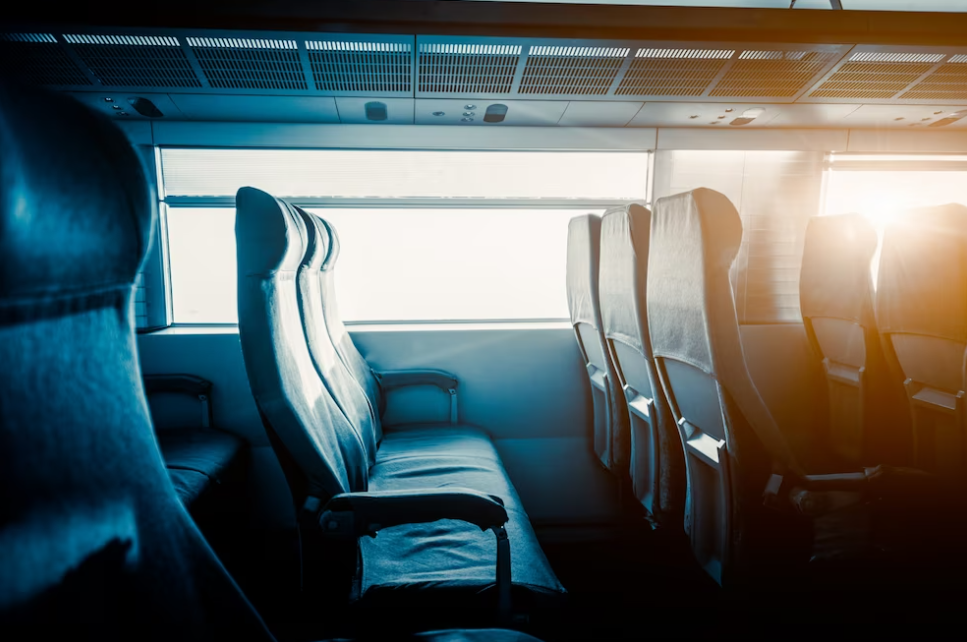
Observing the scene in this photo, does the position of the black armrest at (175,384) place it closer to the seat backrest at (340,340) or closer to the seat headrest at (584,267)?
the seat backrest at (340,340)

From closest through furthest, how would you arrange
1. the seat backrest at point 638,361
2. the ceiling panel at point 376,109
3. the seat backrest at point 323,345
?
the seat backrest at point 323,345, the seat backrest at point 638,361, the ceiling panel at point 376,109

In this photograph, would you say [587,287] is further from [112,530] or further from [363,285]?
[112,530]

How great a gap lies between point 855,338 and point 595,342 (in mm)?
1139

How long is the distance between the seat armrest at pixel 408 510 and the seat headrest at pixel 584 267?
1.34 metres

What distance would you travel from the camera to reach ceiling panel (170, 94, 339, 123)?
2.57m

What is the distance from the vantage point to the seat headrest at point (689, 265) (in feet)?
4.64

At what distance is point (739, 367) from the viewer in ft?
4.77

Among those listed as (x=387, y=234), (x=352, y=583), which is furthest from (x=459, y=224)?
(x=352, y=583)

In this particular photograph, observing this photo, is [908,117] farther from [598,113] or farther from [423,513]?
[423,513]

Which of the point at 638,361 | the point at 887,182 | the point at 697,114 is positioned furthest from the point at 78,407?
the point at 887,182

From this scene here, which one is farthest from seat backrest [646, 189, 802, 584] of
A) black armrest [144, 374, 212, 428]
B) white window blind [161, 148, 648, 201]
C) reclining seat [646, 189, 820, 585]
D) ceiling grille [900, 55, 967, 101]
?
black armrest [144, 374, 212, 428]

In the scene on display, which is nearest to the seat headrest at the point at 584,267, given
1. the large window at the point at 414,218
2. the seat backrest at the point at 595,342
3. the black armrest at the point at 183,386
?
the seat backrest at the point at 595,342

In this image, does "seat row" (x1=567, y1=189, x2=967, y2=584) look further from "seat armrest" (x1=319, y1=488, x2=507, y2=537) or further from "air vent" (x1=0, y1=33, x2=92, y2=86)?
"air vent" (x1=0, y1=33, x2=92, y2=86)

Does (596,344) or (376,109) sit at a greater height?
(376,109)
